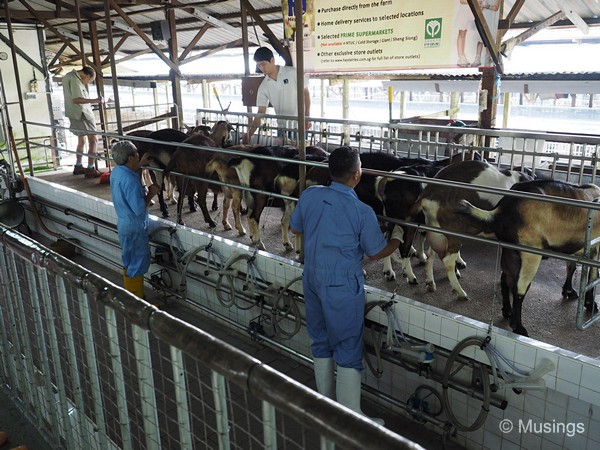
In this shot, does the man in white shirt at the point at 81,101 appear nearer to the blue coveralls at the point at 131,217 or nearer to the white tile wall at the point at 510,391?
the blue coveralls at the point at 131,217

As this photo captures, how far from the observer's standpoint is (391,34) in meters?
6.42

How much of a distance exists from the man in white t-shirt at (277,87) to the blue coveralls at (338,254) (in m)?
3.47

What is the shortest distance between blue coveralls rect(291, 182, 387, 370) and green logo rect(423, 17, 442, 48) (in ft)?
10.7

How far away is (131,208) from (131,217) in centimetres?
12

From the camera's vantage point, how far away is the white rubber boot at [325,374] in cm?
402

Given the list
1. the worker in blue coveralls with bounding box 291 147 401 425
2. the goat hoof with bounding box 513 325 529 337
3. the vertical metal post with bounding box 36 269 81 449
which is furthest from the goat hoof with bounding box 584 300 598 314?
the vertical metal post with bounding box 36 269 81 449

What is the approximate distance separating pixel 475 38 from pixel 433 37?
1.53ft

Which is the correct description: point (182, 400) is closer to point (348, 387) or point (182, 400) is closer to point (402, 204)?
point (348, 387)

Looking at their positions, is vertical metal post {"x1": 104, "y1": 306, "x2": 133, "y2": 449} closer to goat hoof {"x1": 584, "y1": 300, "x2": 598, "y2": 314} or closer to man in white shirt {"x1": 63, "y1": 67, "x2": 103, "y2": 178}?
goat hoof {"x1": 584, "y1": 300, "x2": 598, "y2": 314}

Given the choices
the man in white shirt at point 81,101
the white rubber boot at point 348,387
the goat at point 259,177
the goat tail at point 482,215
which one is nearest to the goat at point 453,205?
the goat tail at point 482,215

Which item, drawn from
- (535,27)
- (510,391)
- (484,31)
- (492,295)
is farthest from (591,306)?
(535,27)

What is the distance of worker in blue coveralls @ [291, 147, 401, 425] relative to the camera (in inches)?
140

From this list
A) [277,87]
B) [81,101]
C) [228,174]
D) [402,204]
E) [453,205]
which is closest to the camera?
[453,205]

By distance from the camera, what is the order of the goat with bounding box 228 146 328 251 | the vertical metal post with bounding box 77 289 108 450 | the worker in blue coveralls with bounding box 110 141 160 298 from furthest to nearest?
1. the goat with bounding box 228 146 328 251
2. the worker in blue coveralls with bounding box 110 141 160 298
3. the vertical metal post with bounding box 77 289 108 450
